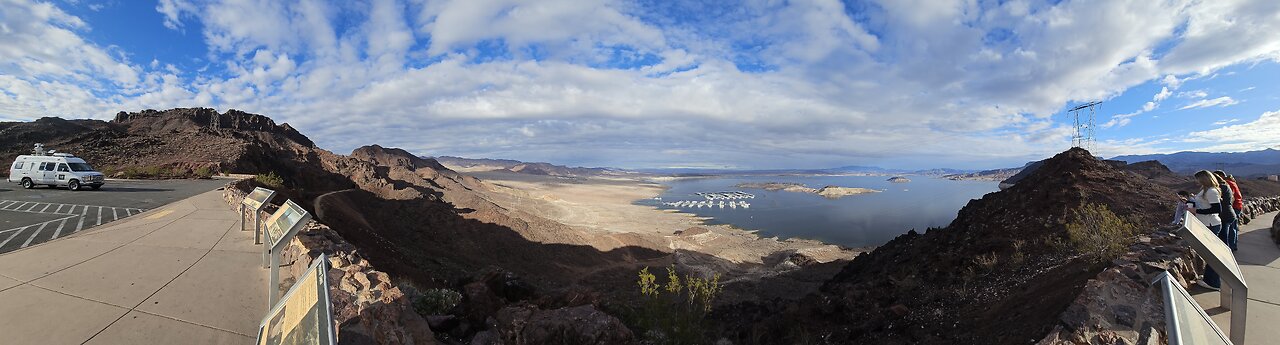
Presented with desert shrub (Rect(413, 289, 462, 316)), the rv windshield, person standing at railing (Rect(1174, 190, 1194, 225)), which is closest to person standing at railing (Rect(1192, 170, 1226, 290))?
person standing at railing (Rect(1174, 190, 1194, 225))

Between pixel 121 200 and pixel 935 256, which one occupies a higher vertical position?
pixel 121 200

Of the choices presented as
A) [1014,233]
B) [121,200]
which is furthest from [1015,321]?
[121,200]

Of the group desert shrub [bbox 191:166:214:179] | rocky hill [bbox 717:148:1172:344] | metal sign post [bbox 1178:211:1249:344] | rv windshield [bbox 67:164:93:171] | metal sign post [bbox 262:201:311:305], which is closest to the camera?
metal sign post [bbox 1178:211:1249:344]

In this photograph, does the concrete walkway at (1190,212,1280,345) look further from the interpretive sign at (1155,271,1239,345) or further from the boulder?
the boulder

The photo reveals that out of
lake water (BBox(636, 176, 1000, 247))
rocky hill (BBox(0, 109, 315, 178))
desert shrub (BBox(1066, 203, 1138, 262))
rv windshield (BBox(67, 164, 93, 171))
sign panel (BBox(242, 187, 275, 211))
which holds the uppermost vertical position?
rocky hill (BBox(0, 109, 315, 178))

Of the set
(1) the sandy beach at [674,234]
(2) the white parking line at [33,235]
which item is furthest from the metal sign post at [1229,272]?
(1) the sandy beach at [674,234]

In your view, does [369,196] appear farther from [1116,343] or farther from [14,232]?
[1116,343]

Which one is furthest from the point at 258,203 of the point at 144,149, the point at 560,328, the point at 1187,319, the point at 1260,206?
the point at 144,149

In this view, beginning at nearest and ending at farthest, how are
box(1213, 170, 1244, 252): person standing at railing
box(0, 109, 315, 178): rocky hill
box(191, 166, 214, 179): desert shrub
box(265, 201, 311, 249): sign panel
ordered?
box(265, 201, 311, 249): sign panel, box(1213, 170, 1244, 252): person standing at railing, box(191, 166, 214, 179): desert shrub, box(0, 109, 315, 178): rocky hill

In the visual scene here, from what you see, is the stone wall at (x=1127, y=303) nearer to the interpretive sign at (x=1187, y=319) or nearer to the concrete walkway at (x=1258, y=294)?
the concrete walkway at (x=1258, y=294)
